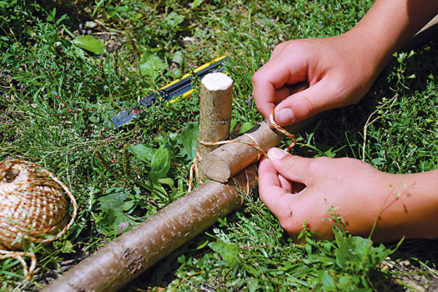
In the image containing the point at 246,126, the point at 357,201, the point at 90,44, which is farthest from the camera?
the point at 90,44

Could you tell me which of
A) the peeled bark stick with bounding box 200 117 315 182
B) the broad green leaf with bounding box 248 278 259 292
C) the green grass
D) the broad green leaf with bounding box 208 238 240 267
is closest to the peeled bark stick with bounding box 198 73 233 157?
the peeled bark stick with bounding box 200 117 315 182

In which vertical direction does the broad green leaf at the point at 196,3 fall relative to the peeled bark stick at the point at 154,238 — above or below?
above

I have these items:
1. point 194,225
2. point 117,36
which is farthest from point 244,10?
point 194,225

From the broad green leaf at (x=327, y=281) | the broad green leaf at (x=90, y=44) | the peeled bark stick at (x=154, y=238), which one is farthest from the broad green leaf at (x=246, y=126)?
the broad green leaf at (x=90, y=44)

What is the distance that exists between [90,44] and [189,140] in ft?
4.91

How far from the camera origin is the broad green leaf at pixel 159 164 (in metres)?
2.61

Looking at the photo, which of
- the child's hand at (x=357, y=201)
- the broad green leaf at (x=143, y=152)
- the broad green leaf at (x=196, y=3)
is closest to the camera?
the child's hand at (x=357, y=201)

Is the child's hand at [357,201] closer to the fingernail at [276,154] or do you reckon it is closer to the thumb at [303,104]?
the fingernail at [276,154]

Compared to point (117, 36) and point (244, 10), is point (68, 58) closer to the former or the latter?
point (117, 36)

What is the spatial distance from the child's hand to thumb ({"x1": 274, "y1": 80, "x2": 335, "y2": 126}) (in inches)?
11.8

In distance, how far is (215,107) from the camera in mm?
2240

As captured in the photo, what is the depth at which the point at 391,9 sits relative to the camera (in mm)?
2689

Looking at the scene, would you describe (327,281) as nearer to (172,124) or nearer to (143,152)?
(143,152)

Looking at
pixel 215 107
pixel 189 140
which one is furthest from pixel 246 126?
pixel 215 107
